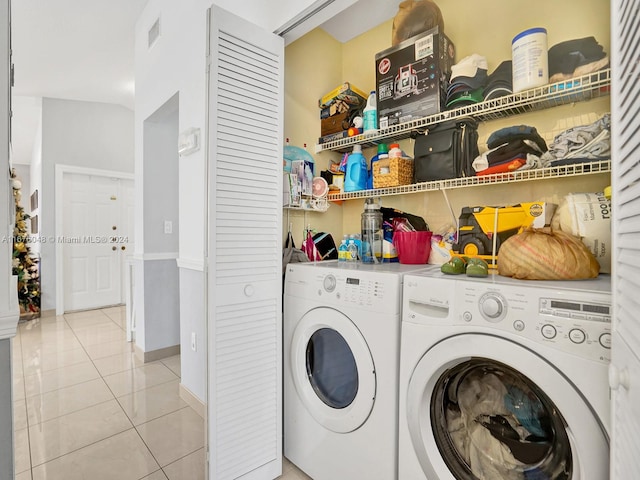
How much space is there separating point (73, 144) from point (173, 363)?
369cm

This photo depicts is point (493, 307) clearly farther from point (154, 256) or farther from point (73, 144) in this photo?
point (73, 144)

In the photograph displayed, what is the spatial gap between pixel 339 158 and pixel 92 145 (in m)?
4.31

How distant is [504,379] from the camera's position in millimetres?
1046

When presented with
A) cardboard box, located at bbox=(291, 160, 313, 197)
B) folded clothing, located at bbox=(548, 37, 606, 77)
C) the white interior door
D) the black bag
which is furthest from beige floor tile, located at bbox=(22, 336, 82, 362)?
folded clothing, located at bbox=(548, 37, 606, 77)

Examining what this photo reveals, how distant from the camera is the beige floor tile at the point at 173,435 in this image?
5.69ft

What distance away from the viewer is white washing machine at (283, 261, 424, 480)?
4.01 feet

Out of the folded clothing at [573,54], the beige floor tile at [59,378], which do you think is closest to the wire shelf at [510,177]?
the folded clothing at [573,54]

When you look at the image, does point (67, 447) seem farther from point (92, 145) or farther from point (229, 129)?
point (92, 145)

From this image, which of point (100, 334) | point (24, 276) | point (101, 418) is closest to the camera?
point (101, 418)

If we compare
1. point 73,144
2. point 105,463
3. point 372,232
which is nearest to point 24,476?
point 105,463

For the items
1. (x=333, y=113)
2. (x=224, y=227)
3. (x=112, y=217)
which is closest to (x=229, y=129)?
(x=224, y=227)

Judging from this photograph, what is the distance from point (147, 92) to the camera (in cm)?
283

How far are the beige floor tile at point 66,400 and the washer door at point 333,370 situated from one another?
1649 mm

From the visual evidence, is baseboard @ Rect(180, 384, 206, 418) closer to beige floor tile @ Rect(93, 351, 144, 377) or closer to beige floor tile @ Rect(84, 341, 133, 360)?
beige floor tile @ Rect(93, 351, 144, 377)
